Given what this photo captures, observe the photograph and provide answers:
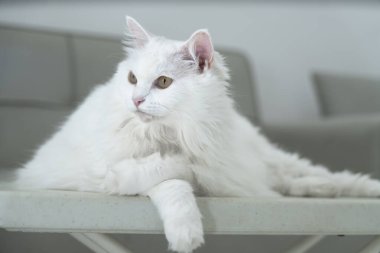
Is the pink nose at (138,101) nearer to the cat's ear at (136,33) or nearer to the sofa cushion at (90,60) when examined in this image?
the cat's ear at (136,33)

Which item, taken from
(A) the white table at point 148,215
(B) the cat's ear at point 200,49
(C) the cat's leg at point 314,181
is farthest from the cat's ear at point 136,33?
(C) the cat's leg at point 314,181

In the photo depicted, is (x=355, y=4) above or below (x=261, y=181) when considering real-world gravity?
above

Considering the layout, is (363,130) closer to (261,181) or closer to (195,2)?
(261,181)

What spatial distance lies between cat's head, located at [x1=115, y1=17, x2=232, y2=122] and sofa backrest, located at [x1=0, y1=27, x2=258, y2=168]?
612 mm

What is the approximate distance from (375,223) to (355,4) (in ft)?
5.19

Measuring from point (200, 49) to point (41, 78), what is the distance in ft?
3.00

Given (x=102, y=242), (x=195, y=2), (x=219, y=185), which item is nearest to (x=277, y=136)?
(x=195, y=2)

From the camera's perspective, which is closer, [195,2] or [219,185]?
[219,185]

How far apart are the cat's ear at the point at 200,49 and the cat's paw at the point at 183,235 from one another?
1.07 ft

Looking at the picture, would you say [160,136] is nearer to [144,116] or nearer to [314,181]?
[144,116]

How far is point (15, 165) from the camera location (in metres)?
1.55

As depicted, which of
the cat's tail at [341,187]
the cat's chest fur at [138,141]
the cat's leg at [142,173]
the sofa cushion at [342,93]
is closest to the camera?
the cat's leg at [142,173]

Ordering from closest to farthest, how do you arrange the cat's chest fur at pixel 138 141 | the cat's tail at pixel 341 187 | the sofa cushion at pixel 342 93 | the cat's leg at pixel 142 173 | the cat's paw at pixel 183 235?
the cat's paw at pixel 183 235
the cat's leg at pixel 142 173
the cat's chest fur at pixel 138 141
the cat's tail at pixel 341 187
the sofa cushion at pixel 342 93

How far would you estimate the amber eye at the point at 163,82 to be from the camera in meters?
0.90
